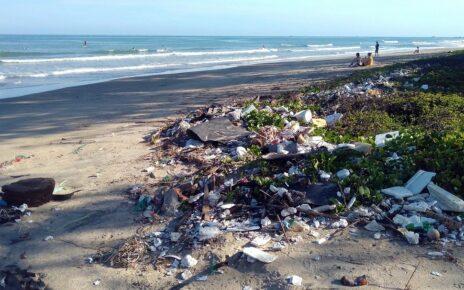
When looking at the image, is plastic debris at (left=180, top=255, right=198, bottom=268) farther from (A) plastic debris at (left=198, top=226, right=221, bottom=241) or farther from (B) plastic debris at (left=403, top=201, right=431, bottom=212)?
(B) plastic debris at (left=403, top=201, right=431, bottom=212)

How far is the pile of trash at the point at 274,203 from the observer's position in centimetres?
370

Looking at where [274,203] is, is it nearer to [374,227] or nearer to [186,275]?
[374,227]

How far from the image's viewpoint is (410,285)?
3.07 m

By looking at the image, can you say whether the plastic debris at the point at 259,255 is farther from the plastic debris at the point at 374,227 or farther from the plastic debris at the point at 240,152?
the plastic debris at the point at 240,152

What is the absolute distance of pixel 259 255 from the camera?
135 inches

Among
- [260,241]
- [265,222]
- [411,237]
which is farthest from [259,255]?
[411,237]

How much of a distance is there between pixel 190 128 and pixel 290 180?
276cm

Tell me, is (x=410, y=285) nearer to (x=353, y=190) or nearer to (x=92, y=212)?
(x=353, y=190)

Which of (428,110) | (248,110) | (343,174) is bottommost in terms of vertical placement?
(343,174)

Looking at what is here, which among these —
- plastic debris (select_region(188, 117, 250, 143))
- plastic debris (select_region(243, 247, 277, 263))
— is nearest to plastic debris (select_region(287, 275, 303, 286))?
plastic debris (select_region(243, 247, 277, 263))

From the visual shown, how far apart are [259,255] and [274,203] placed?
0.80 metres

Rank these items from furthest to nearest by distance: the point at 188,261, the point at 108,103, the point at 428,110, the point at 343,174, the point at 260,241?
the point at 108,103 → the point at 428,110 → the point at 343,174 → the point at 260,241 → the point at 188,261

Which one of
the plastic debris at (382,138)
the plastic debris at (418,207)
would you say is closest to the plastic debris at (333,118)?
the plastic debris at (382,138)

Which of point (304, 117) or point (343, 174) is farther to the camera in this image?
point (304, 117)
